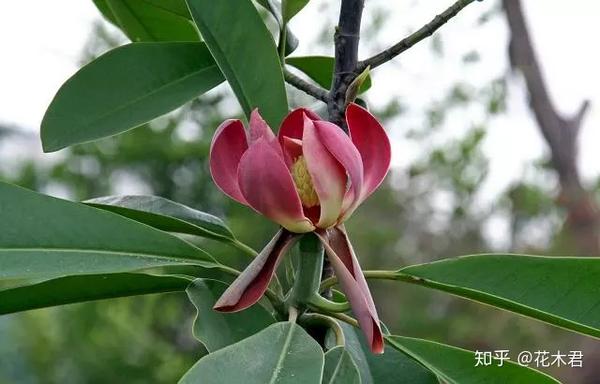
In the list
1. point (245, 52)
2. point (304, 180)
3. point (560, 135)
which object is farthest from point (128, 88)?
point (560, 135)

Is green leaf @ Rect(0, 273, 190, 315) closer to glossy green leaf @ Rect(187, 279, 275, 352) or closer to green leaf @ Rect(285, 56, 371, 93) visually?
glossy green leaf @ Rect(187, 279, 275, 352)

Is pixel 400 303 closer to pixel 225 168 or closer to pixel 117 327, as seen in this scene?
pixel 117 327

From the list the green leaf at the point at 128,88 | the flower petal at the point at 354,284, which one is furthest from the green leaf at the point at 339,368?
the green leaf at the point at 128,88

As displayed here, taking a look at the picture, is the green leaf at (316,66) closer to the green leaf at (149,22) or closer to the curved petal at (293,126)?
the green leaf at (149,22)

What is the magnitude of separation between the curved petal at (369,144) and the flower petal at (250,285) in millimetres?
67

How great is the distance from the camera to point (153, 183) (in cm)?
531

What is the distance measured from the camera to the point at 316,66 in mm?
744

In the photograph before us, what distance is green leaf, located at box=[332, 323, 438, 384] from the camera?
0.57 m

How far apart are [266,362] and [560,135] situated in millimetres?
3736

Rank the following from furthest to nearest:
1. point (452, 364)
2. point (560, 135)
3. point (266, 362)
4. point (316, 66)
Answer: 1. point (560, 135)
2. point (316, 66)
3. point (452, 364)
4. point (266, 362)

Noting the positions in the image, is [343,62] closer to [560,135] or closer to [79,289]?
[79,289]

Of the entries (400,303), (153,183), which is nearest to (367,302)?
(153,183)

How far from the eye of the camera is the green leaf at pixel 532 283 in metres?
0.53

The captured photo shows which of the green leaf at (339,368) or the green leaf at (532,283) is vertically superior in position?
the green leaf at (532,283)
